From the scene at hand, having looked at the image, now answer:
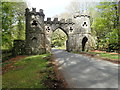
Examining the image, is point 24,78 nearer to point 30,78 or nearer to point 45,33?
point 30,78

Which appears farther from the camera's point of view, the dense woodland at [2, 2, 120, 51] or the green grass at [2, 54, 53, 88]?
the dense woodland at [2, 2, 120, 51]

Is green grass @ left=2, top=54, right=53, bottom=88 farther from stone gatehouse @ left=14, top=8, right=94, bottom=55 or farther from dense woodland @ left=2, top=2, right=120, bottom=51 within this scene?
stone gatehouse @ left=14, top=8, right=94, bottom=55

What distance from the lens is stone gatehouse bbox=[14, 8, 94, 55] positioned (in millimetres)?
22938

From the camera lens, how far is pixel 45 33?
25938 millimetres

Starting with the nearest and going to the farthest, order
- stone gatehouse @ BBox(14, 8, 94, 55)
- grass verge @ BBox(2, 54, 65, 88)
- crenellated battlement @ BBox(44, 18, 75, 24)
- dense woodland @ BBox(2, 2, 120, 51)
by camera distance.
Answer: grass verge @ BBox(2, 54, 65, 88), dense woodland @ BBox(2, 2, 120, 51), stone gatehouse @ BBox(14, 8, 94, 55), crenellated battlement @ BBox(44, 18, 75, 24)

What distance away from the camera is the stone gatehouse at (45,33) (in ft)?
75.3

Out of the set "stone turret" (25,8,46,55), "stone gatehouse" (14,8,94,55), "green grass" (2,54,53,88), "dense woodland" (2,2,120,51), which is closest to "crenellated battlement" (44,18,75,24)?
"stone gatehouse" (14,8,94,55)

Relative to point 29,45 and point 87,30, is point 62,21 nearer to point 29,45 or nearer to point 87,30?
point 87,30

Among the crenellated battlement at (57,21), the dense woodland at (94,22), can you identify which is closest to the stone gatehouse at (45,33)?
the crenellated battlement at (57,21)

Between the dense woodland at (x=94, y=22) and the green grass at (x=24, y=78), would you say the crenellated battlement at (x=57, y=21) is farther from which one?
the green grass at (x=24, y=78)

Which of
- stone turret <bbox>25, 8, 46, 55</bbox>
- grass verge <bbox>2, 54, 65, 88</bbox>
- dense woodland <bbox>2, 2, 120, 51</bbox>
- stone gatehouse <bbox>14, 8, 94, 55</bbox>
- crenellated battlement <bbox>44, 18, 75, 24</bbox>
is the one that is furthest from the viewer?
crenellated battlement <bbox>44, 18, 75, 24</bbox>

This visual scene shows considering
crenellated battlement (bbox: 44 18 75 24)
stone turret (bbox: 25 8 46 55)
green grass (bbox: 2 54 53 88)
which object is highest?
crenellated battlement (bbox: 44 18 75 24)

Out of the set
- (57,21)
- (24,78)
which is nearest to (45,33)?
(57,21)

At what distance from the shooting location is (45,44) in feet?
82.3
